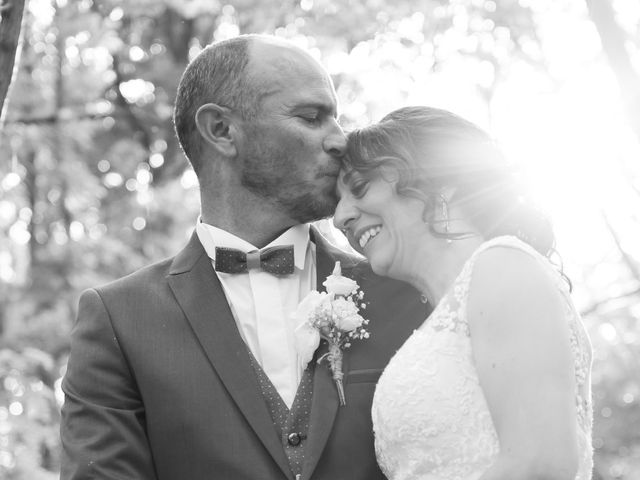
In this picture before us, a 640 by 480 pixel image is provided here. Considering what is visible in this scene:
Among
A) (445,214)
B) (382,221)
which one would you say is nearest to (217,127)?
(382,221)

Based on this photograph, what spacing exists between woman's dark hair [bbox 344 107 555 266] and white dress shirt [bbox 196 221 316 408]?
56 centimetres

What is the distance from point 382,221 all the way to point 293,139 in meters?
0.51

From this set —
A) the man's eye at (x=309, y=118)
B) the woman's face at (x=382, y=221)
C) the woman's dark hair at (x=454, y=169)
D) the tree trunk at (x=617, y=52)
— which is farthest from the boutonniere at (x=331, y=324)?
the tree trunk at (x=617, y=52)

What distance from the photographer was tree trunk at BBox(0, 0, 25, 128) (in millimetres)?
3416

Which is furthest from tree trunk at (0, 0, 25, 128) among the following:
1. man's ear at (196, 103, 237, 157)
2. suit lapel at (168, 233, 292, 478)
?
suit lapel at (168, 233, 292, 478)

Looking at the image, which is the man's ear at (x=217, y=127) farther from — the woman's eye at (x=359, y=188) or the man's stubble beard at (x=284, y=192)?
the woman's eye at (x=359, y=188)

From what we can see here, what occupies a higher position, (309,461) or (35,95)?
(309,461)

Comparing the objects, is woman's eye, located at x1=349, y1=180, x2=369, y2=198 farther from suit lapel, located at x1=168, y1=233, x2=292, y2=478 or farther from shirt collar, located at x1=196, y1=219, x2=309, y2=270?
suit lapel, located at x1=168, y1=233, x2=292, y2=478

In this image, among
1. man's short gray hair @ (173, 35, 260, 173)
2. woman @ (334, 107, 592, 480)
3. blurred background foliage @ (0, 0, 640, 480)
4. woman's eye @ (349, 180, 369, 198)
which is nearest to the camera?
woman @ (334, 107, 592, 480)

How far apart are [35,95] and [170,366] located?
6.35 m

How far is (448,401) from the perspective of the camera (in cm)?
305

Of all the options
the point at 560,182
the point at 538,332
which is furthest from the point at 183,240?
the point at 538,332

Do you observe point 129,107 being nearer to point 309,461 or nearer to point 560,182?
point 560,182

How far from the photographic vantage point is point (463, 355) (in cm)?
303
